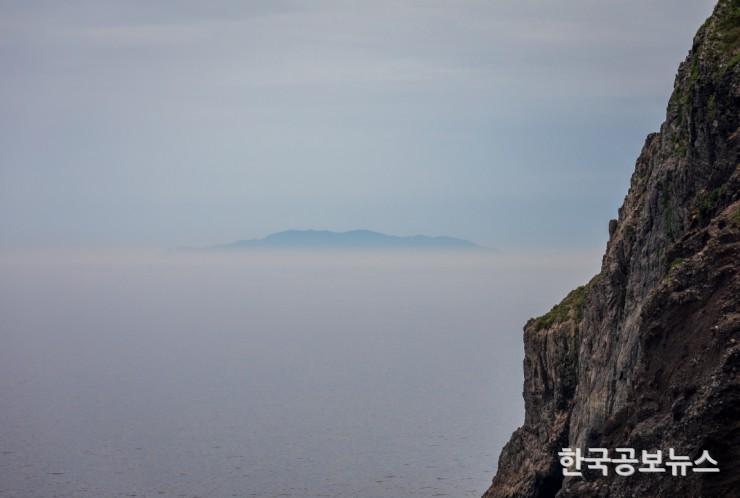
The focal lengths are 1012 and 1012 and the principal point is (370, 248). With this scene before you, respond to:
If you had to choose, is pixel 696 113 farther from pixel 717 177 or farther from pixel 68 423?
pixel 68 423

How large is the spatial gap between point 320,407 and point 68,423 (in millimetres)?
37910

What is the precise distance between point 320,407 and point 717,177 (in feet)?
430

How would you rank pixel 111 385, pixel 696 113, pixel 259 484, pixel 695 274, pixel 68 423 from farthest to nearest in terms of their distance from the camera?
pixel 111 385 < pixel 68 423 < pixel 259 484 < pixel 696 113 < pixel 695 274

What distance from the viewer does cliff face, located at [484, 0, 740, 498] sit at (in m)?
24.9

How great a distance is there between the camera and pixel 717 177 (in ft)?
99.0

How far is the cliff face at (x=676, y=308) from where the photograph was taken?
2486 cm

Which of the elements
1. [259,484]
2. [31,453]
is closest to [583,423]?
[259,484]

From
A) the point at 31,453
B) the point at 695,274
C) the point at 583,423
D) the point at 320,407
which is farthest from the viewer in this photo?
the point at 320,407

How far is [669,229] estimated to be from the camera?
32125 millimetres

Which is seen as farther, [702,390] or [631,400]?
[631,400]

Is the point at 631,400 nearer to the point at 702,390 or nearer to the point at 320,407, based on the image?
the point at 702,390

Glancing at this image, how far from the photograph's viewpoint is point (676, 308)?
89.5 ft

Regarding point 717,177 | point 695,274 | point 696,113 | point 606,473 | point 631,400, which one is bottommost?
point 606,473

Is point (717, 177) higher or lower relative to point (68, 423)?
higher
